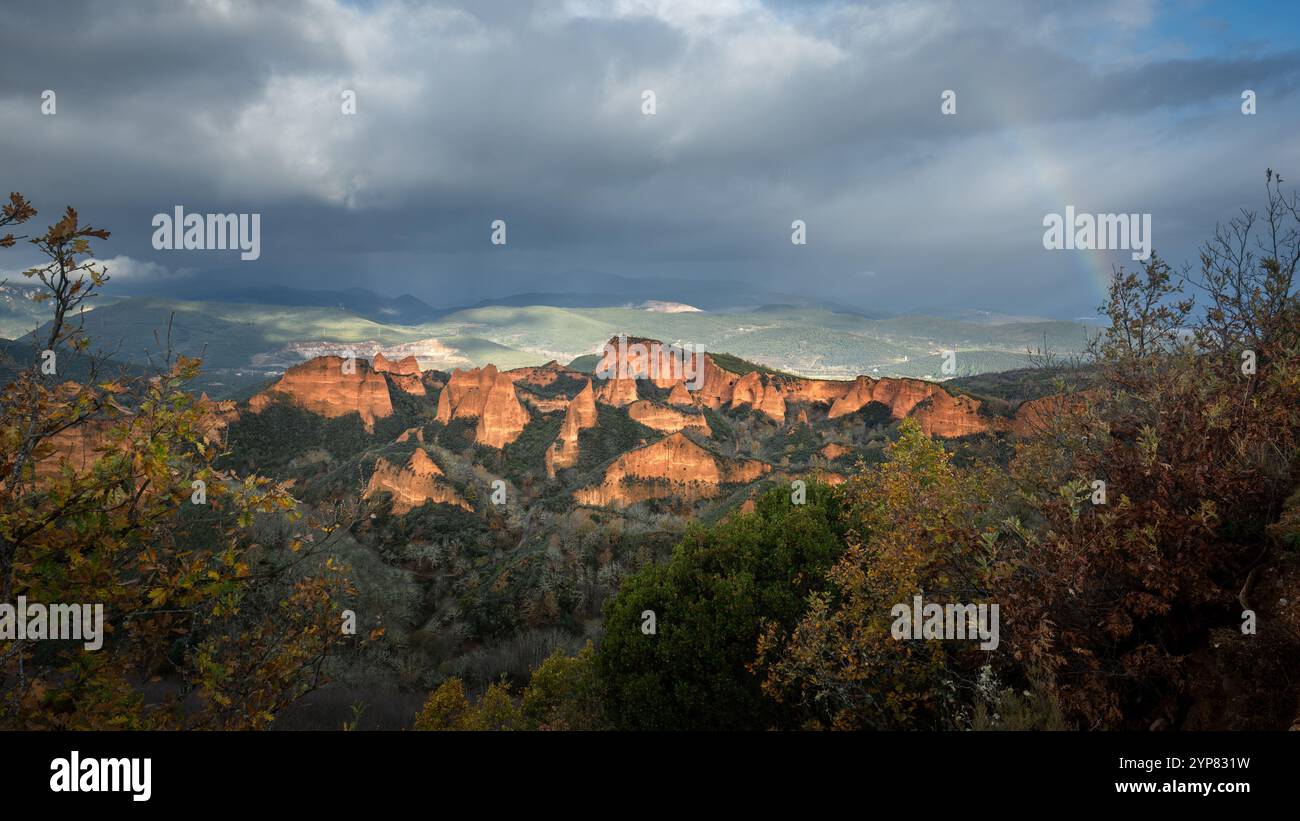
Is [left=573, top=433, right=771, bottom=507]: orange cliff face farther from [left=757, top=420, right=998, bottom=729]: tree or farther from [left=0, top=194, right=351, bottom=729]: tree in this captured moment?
[left=0, top=194, right=351, bottom=729]: tree

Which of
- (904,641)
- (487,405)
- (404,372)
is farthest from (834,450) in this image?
(404,372)

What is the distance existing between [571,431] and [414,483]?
2665 cm

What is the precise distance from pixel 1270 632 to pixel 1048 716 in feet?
7.11

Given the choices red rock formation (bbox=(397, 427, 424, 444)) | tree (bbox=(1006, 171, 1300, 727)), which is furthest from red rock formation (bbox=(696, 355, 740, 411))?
tree (bbox=(1006, 171, 1300, 727))

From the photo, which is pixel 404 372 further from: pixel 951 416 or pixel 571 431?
pixel 951 416

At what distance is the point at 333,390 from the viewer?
89812 millimetres

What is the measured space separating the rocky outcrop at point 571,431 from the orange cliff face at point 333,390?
3026cm

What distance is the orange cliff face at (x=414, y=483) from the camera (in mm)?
59188

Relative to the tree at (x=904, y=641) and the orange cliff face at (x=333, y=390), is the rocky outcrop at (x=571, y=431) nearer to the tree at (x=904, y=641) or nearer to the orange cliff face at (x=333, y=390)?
the orange cliff face at (x=333, y=390)

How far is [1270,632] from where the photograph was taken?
5570mm

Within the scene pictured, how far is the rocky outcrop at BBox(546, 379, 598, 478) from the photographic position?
79.2 m

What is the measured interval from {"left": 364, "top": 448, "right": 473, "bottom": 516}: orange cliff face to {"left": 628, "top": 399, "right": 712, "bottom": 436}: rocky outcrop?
35.0 meters

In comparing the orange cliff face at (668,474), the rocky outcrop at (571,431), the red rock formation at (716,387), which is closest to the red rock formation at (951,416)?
the orange cliff face at (668,474)
